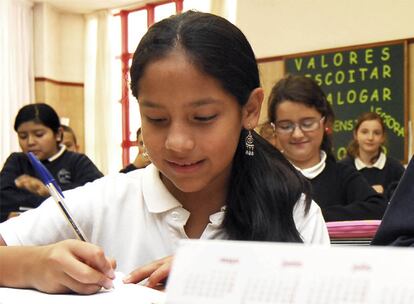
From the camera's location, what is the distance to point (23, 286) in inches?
25.4

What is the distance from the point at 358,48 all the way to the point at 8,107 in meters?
3.67

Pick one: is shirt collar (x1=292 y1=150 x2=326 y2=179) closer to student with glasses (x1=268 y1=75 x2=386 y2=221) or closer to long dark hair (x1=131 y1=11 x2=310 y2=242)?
student with glasses (x1=268 y1=75 x2=386 y2=221)

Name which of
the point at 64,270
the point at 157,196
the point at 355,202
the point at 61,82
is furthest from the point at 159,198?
the point at 61,82

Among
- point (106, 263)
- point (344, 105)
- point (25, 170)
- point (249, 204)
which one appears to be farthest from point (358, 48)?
point (106, 263)

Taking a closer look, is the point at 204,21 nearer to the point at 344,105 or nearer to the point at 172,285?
the point at 172,285

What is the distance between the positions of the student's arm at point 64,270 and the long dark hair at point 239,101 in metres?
0.31

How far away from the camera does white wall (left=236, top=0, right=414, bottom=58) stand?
12.2 ft

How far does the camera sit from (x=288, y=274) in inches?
12.0

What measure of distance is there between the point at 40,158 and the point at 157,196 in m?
1.83

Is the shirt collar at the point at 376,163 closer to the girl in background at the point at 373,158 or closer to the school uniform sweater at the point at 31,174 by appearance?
the girl in background at the point at 373,158

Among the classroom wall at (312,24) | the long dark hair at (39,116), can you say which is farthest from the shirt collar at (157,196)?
the classroom wall at (312,24)

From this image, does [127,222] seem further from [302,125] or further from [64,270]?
[302,125]

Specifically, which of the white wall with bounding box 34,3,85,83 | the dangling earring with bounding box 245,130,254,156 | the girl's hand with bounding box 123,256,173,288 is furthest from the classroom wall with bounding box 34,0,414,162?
the girl's hand with bounding box 123,256,173,288

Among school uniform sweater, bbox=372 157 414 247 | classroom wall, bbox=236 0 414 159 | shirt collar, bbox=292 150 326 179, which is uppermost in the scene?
classroom wall, bbox=236 0 414 159
